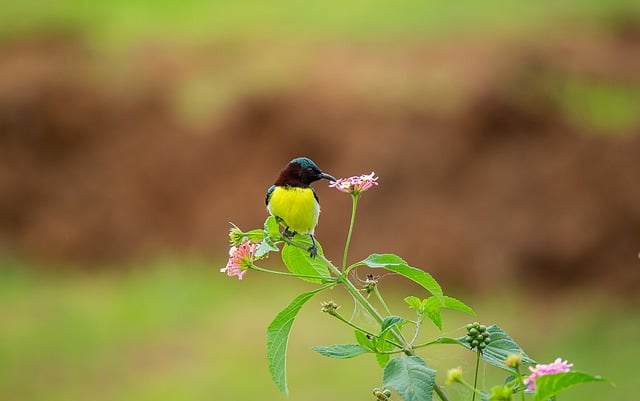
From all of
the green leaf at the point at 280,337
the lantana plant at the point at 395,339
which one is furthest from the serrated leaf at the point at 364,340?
the green leaf at the point at 280,337

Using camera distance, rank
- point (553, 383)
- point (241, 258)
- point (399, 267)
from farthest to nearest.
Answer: point (241, 258)
point (399, 267)
point (553, 383)

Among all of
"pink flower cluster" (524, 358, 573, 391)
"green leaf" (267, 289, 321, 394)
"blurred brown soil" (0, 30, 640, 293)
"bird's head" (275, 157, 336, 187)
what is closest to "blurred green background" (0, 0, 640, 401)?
"blurred brown soil" (0, 30, 640, 293)

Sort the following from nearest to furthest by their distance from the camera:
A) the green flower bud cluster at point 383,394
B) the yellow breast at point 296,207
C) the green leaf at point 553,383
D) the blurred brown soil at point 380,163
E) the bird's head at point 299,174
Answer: the green leaf at point 553,383
the green flower bud cluster at point 383,394
the yellow breast at point 296,207
the bird's head at point 299,174
the blurred brown soil at point 380,163

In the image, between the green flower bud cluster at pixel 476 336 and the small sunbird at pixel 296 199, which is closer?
the green flower bud cluster at pixel 476 336

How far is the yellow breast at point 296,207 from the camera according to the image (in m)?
2.41

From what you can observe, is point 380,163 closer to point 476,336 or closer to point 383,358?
point 383,358

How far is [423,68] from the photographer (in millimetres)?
14250

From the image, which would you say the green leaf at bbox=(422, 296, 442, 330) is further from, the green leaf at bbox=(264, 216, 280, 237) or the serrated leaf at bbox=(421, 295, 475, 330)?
the green leaf at bbox=(264, 216, 280, 237)

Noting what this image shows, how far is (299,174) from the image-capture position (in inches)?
106

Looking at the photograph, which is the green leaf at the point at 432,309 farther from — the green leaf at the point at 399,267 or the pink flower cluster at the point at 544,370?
the pink flower cluster at the point at 544,370

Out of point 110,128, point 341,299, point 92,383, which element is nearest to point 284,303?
point 341,299

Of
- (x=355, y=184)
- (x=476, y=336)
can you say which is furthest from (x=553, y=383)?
(x=355, y=184)

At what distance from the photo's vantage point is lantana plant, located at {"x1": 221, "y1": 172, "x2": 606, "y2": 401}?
1.46m

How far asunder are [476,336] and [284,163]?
12249 millimetres
